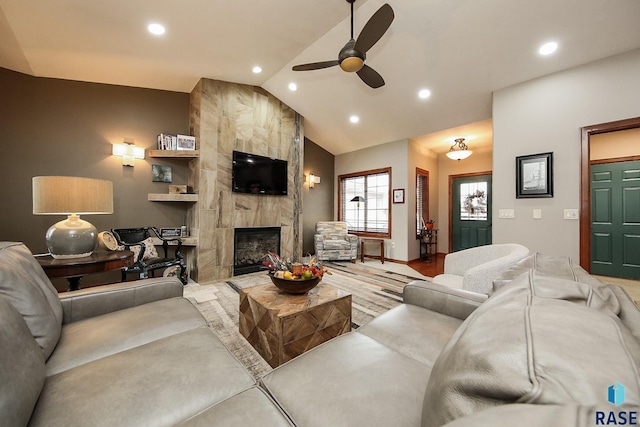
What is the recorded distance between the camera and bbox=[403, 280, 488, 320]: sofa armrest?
139cm

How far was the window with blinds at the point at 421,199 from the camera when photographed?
18.1 feet

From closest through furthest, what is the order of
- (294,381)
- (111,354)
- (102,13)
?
(294,381), (111,354), (102,13)

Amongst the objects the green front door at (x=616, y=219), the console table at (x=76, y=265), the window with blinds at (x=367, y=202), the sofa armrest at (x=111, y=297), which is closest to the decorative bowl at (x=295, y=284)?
the sofa armrest at (x=111, y=297)

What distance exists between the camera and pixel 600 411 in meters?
0.28

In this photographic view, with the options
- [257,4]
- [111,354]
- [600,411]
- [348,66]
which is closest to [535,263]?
[600,411]

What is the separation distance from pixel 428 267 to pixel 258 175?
3.79 m

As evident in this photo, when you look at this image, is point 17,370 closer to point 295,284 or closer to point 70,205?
point 295,284

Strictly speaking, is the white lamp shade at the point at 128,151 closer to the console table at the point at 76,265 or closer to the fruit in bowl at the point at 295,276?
the console table at the point at 76,265

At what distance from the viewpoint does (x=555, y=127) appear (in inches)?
114

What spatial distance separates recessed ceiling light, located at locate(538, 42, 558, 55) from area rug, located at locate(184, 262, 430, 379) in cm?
328

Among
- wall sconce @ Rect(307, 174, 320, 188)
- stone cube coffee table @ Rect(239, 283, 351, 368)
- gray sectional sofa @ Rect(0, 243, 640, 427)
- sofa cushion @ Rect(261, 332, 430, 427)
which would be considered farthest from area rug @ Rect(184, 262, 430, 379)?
wall sconce @ Rect(307, 174, 320, 188)

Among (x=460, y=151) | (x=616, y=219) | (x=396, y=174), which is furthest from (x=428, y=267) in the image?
(x=616, y=219)

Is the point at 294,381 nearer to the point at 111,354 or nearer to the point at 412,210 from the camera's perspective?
the point at 111,354

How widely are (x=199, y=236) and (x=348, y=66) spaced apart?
317cm
